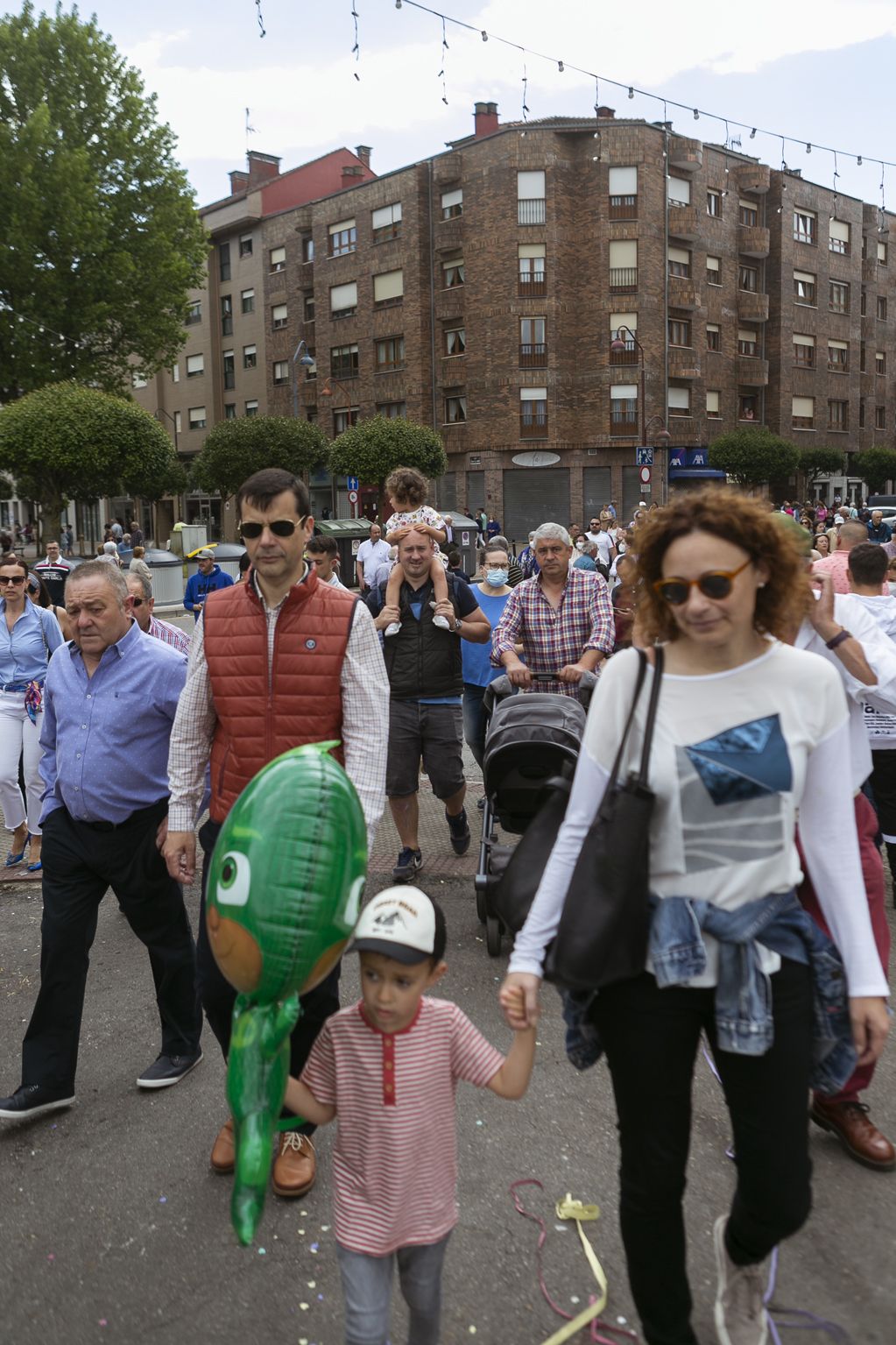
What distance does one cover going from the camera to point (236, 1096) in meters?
1.99

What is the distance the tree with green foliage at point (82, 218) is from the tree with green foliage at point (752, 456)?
69.0ft

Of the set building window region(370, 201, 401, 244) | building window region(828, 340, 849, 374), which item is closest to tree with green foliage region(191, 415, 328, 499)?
building window region(370, 201, 401, 244)

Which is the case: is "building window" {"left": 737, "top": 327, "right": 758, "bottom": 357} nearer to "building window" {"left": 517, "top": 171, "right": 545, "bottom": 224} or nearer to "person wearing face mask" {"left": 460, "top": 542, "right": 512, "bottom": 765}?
"building window" {"left": 517, "top": 171, "right": 545, "bottom": 224}

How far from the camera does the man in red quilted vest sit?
306 cm

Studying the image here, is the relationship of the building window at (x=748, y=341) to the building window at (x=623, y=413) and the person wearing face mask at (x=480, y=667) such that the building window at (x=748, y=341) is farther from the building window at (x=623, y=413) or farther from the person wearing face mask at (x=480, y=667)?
the person wearing face mask at (x=480, y=667)

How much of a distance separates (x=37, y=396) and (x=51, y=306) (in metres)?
4.22

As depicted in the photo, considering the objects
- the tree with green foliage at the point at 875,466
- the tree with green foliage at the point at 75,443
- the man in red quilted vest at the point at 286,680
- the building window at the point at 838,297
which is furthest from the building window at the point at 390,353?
the man in red quilted vest at the point at 286,680

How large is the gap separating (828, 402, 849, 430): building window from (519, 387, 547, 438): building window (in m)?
17.2

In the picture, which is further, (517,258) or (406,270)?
(406,270)

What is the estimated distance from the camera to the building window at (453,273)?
42000 mm

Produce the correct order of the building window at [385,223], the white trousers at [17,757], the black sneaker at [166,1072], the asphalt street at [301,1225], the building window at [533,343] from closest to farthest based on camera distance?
the asphalt street at [301,1225]
the black sneaker at [166,1072]
the white trousers at [17,757]
the building window at [533,343]
the building window at [385,223]

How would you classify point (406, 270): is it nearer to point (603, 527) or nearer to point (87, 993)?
point (603, 527)

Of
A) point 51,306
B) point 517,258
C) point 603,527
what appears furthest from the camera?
point 517,258

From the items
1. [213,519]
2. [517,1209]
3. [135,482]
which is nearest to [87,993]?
[517,1209]
